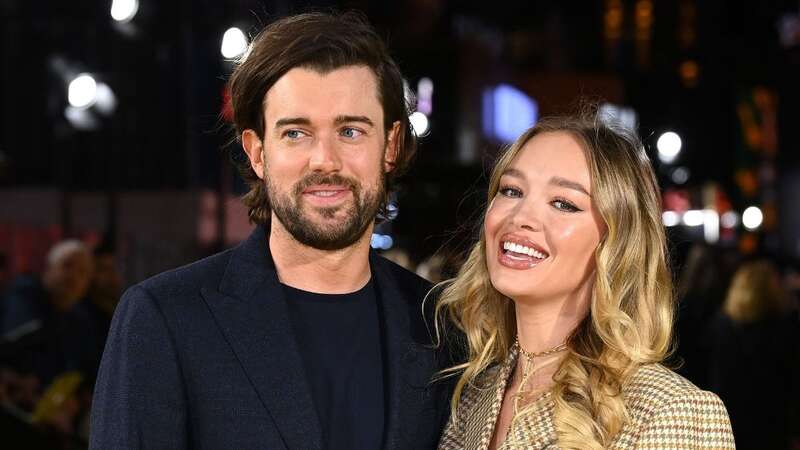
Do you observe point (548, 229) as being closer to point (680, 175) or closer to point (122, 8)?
point (122, 8)

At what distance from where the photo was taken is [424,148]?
2152 centimetres

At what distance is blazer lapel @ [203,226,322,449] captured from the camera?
2.80m

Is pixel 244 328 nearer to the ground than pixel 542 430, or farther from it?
farther from it

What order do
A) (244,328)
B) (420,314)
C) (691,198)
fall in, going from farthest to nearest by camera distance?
(691,198), (420,314), (244,328)

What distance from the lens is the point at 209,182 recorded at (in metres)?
16.5

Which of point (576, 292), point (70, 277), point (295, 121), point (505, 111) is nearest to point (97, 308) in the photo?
point (70, 277)

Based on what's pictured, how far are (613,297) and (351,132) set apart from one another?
2.97 feet

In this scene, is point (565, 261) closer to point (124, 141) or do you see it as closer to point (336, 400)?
point (336, 400)

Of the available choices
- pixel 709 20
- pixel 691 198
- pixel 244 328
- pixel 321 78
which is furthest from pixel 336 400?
pixel 691 198

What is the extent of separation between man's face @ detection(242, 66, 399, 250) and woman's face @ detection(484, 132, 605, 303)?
0.42 metres

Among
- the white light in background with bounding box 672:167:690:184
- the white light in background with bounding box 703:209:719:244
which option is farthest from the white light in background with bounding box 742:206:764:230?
the white light in background with bounding box 672:167:690:184

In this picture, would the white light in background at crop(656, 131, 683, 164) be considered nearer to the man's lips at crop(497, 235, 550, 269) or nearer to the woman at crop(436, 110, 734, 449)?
the woman at crop(436, 110, 734, 449)

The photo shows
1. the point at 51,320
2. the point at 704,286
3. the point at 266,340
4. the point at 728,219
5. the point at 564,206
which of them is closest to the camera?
the point at 266,340

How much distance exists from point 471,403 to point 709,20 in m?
29.5
